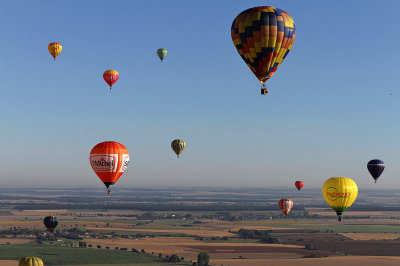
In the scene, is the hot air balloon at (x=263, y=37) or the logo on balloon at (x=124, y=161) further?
the logo on balloon at (x=124, y=161)

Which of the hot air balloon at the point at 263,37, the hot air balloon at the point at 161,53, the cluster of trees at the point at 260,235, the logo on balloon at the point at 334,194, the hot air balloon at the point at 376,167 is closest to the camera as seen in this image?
the hot air balloon at the point at 263,37

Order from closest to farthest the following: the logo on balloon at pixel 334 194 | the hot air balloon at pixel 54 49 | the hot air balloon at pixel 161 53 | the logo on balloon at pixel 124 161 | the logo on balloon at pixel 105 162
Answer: the logo on balloon at pixel 105 162
the logo on balloon at pixel 124 161
the logo on balloon at pixel 334 194
the hot air balloon at pixel 54 49
the hot air balloon at pixel 161 53

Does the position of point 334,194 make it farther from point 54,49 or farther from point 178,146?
point 54,49

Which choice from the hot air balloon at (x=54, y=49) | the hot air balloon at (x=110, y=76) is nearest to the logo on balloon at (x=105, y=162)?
the hot air balloon at (x=110, y=76)

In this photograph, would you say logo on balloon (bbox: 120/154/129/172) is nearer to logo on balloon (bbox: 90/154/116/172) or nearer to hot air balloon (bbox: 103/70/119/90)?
logo on balloon (bbox: 90/154/116/172)

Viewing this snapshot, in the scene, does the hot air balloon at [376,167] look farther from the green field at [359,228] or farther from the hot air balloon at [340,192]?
the green field at [359,228]

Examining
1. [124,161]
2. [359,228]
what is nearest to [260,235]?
[359,228]

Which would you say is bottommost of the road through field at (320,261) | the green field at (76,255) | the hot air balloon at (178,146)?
the green field at (76,255)

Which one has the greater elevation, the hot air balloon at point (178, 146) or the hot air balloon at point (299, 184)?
the hot air balloon at point (178, 146)
